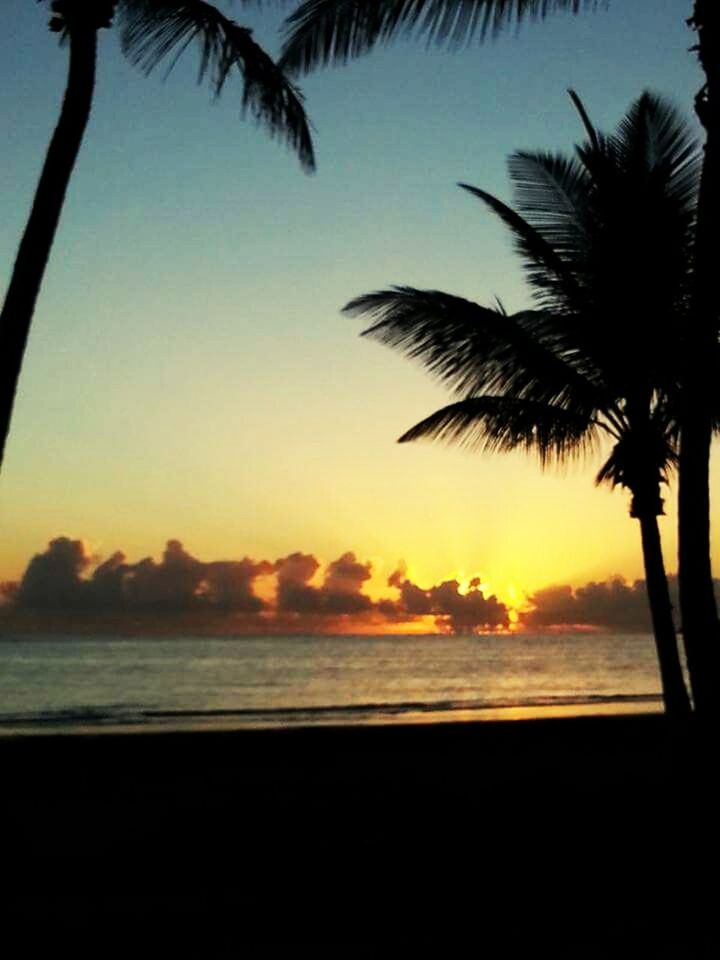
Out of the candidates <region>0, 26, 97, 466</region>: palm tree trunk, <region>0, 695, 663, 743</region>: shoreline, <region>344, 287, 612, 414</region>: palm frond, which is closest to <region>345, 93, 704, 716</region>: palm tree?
<region>344, 287, 612, 414</region>: palm frond

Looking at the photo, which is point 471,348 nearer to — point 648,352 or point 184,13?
point 648,352

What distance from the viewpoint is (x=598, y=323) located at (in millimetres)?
10727

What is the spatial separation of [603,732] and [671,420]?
5.96 m

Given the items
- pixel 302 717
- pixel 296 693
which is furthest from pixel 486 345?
pixel 296 693

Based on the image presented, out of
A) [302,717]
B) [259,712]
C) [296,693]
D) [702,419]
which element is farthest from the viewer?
[296,693]

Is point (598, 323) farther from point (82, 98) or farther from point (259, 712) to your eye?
point (259, 712)

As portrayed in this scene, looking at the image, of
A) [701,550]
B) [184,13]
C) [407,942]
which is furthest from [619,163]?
[407,942]

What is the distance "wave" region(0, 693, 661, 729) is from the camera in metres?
25.5

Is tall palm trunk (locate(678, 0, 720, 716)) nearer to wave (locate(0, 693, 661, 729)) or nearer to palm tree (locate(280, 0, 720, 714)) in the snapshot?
palm tree (locate(280, 0, 720, 714))

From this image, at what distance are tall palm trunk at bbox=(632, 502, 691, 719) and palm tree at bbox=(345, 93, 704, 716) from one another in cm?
2

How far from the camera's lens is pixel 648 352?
10.4 m

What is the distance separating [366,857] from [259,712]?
76.5 ft

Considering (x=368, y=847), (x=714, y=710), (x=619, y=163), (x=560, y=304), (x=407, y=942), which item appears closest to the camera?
(x=407, y=942)

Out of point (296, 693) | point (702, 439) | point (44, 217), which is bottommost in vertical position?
point (296, 693)
